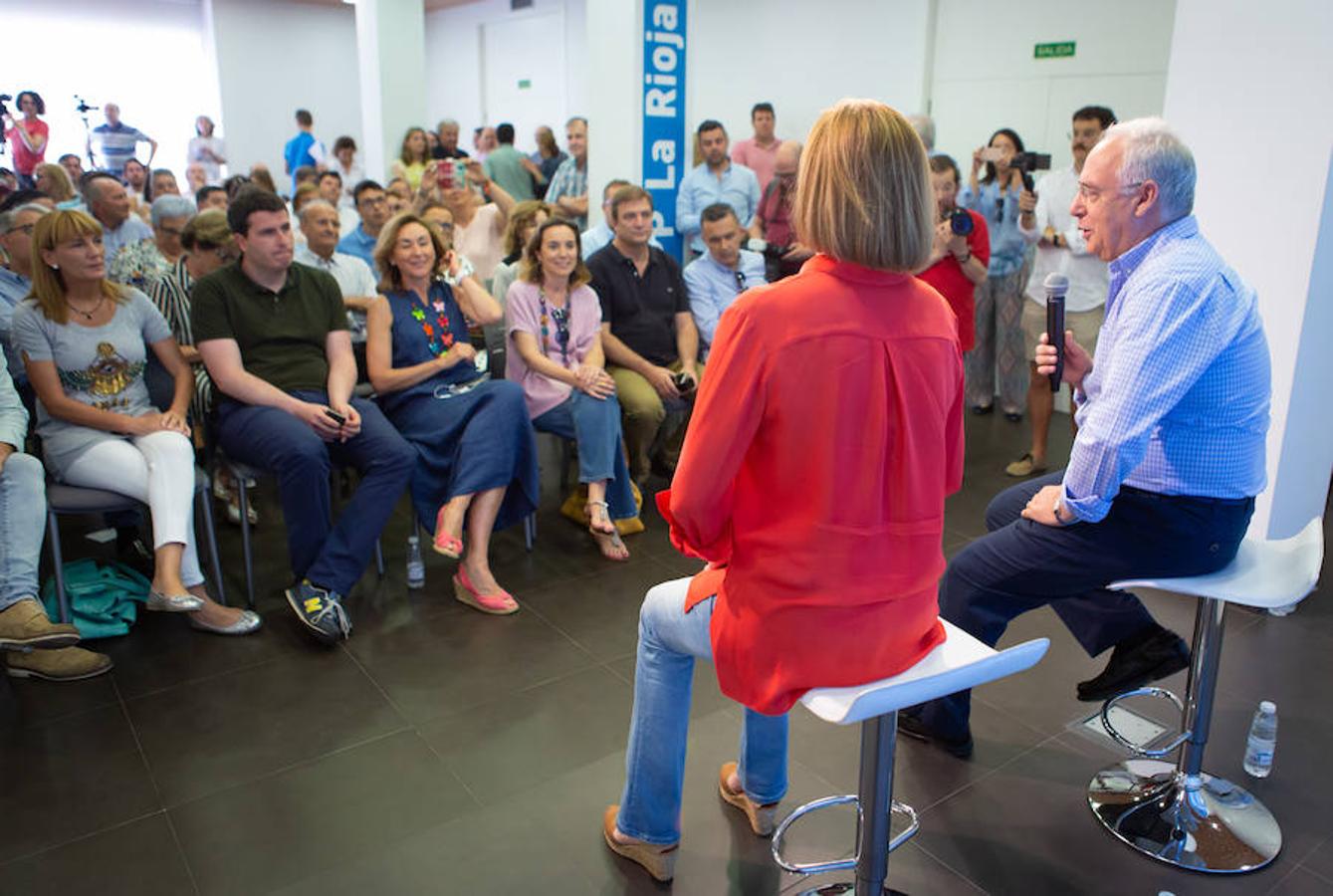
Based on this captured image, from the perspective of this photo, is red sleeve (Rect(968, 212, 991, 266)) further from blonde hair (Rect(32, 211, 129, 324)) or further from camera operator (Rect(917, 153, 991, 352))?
blonde hair (Rect(32, 211, 129, 324))

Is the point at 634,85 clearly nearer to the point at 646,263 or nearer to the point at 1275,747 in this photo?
the point at 646,263

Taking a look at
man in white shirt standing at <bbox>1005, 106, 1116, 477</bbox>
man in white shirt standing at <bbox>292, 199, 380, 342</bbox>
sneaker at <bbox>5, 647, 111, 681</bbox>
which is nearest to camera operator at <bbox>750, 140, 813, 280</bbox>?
man in white shirt standing at <bbox>1005, 106, 1116, 477</bbox>

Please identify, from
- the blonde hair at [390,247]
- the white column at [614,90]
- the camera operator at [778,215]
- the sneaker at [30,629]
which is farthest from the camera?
the camera operator at [778,215]

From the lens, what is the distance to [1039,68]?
6.32 meters

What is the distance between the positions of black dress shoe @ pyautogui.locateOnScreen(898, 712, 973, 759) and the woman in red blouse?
956 millimetres

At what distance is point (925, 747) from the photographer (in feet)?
8.30

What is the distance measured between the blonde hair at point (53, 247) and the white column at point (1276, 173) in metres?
3.42

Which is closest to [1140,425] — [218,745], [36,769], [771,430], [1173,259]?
[1173,259]

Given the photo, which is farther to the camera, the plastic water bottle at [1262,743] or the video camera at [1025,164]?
the video camera at [1025,164]

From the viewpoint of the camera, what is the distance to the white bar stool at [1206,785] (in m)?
2.00

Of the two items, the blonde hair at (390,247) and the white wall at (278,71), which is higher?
the white wall at (278,71)

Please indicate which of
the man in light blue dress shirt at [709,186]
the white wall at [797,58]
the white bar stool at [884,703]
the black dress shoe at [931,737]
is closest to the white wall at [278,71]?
the white wall at [797,58]

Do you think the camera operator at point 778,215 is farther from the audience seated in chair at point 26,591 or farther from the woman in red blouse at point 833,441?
the woman in red blouse at point 833,441

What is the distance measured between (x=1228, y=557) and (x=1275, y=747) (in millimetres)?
784
